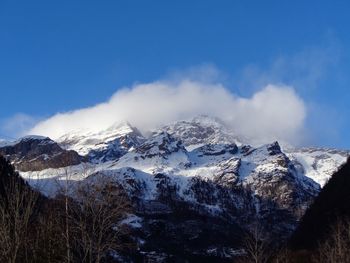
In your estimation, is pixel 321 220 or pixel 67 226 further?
pixel 321 220

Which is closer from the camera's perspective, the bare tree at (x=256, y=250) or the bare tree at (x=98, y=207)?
the bare tree at (x=98, y=207)

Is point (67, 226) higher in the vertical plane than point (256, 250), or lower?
lower

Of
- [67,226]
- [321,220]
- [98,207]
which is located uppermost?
[321,220]

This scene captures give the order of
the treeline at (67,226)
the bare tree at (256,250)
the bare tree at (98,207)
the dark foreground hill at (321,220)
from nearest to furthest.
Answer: the treeline at (67,226), the bare tree at (98,207), the bare tree at (256,250), the dark foreground hill at (321,220)

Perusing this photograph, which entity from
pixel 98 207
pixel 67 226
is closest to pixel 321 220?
pixel 98 207

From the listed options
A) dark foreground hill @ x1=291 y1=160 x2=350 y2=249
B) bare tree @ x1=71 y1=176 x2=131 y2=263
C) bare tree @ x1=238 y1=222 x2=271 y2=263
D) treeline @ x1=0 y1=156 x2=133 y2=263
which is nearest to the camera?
treeline @ x1=0 y1=156 x2=133 y2=263

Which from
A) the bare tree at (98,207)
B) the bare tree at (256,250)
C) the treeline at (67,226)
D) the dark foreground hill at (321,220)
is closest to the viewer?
the treeline at (67,226)

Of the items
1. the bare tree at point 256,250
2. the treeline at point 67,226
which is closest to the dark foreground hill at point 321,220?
the bare tree at point 256,250

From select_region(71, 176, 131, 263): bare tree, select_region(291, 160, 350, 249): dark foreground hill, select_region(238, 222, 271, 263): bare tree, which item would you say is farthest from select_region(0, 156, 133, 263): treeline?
select_region(291, 160, 350, 249): dark foreground hill

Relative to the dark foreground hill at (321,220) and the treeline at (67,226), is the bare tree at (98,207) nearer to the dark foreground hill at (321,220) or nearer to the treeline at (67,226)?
the treeline at (67,226)

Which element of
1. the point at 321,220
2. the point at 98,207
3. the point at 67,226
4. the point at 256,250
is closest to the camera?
the point at 67,226

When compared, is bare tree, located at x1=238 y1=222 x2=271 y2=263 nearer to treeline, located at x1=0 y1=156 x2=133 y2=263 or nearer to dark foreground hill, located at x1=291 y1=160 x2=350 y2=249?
dark foreground hill, located at x1=291 y1=160 x2=350 y2=249

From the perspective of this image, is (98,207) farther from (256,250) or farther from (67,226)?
(256,250)

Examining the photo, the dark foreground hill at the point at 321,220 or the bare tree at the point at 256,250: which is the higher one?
the dark foreground hill at the point at 321,220
